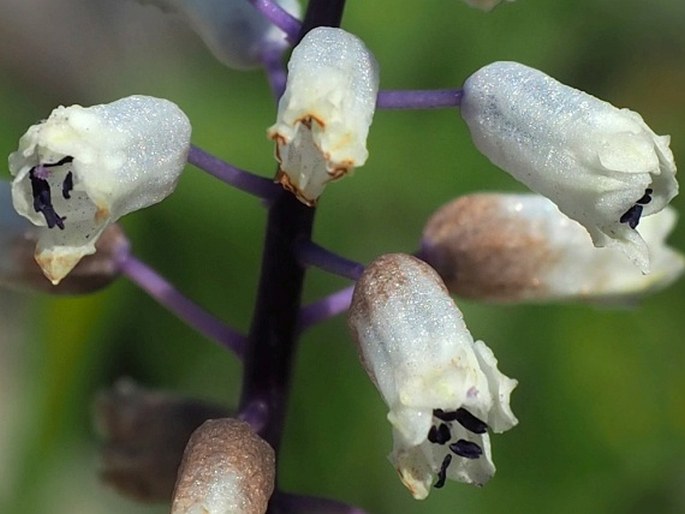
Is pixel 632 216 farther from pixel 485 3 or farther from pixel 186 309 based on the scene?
pixel 186 309

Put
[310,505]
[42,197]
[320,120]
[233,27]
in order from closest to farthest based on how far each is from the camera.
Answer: [320,120]
[42,197]
[310,505]
[233,27]

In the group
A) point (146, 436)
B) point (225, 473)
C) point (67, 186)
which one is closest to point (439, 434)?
point (225, 473)

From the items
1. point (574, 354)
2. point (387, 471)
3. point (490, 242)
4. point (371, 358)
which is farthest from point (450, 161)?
point (371, 358)

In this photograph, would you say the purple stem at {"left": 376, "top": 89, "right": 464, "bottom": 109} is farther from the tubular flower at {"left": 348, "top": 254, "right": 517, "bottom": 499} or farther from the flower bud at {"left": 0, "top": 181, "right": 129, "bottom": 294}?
the flower bud at {"left": 0, "top": 181, "right": 129, "bottom": 294}

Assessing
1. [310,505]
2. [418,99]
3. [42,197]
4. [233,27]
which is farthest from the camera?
[233,27]

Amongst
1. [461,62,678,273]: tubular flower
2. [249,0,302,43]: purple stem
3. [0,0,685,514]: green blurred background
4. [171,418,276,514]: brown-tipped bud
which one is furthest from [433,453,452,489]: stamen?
[0,0,685,514]: green blurred background

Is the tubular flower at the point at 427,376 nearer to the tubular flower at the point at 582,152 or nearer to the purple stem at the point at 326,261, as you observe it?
the purple stem at the point at 326,261

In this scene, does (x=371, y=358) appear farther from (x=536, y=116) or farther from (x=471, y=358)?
(x=536, y=116)
